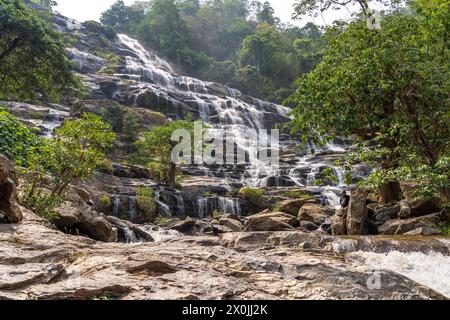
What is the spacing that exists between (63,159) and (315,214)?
9.22m

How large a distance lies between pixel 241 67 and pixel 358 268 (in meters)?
46.5

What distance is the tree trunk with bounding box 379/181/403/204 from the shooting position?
41.2ft

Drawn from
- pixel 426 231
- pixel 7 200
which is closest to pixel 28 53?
pixel 7 200

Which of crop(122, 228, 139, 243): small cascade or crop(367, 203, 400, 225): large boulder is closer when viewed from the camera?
crop(367, 203, 400, 225): large boulder

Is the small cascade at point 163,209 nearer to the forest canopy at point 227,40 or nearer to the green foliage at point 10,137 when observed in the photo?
the green foliage at point 10,137

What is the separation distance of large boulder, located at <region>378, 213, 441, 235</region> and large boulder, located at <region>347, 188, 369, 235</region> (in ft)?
1.69

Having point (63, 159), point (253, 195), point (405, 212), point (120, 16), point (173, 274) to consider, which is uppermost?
point (120, 16)

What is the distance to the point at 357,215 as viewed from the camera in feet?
34.3

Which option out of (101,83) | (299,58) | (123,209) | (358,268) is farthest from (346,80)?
(299,58)

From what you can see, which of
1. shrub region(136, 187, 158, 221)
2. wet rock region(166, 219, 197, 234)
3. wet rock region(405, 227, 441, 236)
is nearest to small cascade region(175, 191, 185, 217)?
shrub region(136, 187, 158, 221)

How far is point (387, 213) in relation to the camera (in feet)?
36.7

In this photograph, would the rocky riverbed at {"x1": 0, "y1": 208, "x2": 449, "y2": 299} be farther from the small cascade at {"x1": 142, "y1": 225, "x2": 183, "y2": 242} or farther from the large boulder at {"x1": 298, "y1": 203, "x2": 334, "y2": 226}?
the large boulder at {"x1": 298, "y1": 203, "x2": 334, "y2": 226}

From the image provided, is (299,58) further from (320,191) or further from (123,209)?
(123,209)

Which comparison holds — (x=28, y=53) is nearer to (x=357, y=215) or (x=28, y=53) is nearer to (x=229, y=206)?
(x=229, y=206)
